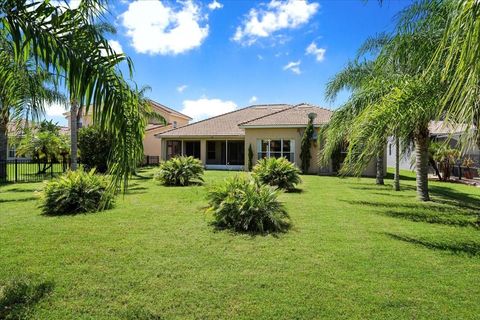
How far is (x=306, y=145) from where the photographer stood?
23.9 m

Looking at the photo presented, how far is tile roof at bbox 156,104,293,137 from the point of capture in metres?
29.4

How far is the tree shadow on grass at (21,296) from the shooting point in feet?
12.9

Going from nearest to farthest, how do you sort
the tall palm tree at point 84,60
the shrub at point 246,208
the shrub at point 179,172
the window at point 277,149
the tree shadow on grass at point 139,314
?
the tall palm tree at point 84,60
the tree shadow on grass at point 139,314
the shrub at point 246,208
the shrub at point 179,172
the window at point 277,149

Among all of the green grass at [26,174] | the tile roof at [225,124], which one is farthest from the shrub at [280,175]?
the green grass at [26,174]

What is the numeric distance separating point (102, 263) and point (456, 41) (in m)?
5.81

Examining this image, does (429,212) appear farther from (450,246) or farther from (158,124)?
(158,124)

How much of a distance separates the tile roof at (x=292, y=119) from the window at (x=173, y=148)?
10.2 meters

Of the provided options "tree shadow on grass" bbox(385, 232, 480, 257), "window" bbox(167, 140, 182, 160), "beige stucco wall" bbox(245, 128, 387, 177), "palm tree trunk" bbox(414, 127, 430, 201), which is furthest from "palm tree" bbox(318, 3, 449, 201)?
"window" bbox(167, 140, 182, 160)

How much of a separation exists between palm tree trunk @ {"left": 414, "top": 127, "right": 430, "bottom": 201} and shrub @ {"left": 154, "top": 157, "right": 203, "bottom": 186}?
10470 mm

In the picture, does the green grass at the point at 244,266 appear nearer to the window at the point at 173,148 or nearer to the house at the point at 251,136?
the house at the point at 251,136

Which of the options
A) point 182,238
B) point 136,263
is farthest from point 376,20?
point 136,263

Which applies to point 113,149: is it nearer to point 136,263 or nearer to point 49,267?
point 136,263

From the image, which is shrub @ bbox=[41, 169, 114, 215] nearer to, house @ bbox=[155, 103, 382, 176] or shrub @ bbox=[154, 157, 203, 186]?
shrub @ bbox=[154, 157, 203, 186]

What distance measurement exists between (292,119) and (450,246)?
19.6 meters
